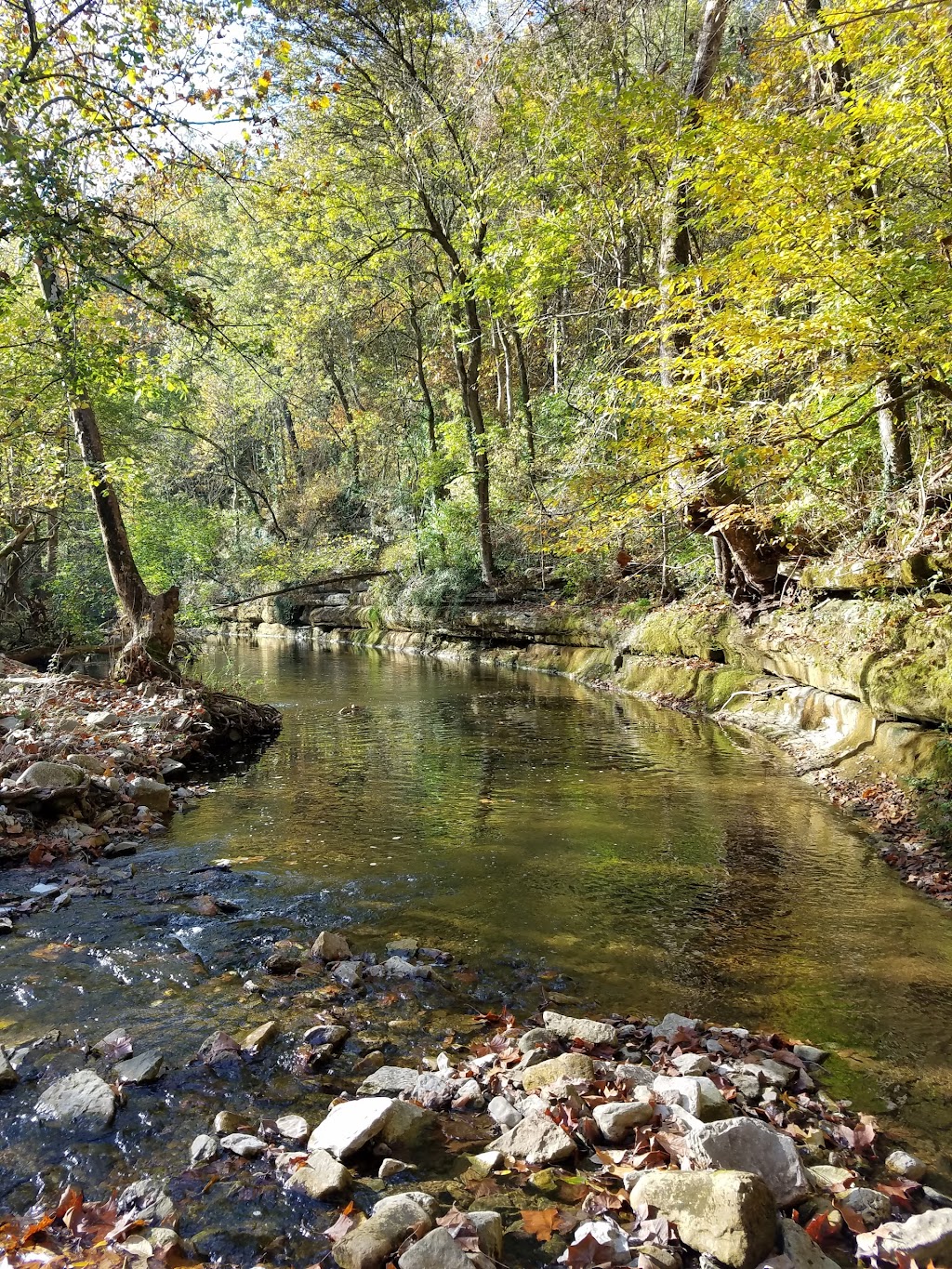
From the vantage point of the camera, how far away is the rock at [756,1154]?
248 cm

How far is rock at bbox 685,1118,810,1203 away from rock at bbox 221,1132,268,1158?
64.6 inches

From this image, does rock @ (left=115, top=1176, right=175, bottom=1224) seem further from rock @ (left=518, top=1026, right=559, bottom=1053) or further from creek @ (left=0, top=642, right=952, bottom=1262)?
rock @ (left=518, top=1026, right=559, bottom=1053)

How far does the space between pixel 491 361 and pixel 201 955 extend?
30.1 m

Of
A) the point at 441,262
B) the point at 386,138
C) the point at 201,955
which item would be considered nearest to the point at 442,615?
the point at 441,262

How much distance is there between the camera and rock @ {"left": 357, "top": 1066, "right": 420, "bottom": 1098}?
3.14m

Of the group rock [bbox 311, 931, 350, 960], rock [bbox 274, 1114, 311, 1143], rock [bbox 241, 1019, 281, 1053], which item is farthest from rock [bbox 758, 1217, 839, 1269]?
rock [bbox 311, 931, 350, 960]

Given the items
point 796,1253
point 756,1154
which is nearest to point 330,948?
point 756,1154

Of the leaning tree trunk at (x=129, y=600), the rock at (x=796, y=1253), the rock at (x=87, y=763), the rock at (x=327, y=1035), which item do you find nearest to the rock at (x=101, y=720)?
the rock at (x=87, y=763)

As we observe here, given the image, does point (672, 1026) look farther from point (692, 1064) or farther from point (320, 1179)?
point (320, 1179)

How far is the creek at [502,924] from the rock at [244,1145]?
0.62ft

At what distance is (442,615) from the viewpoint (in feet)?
79.7

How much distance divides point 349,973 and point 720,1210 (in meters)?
2.44

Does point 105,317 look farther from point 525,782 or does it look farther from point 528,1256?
point 528,1256

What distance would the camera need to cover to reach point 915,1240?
228 centimetres
